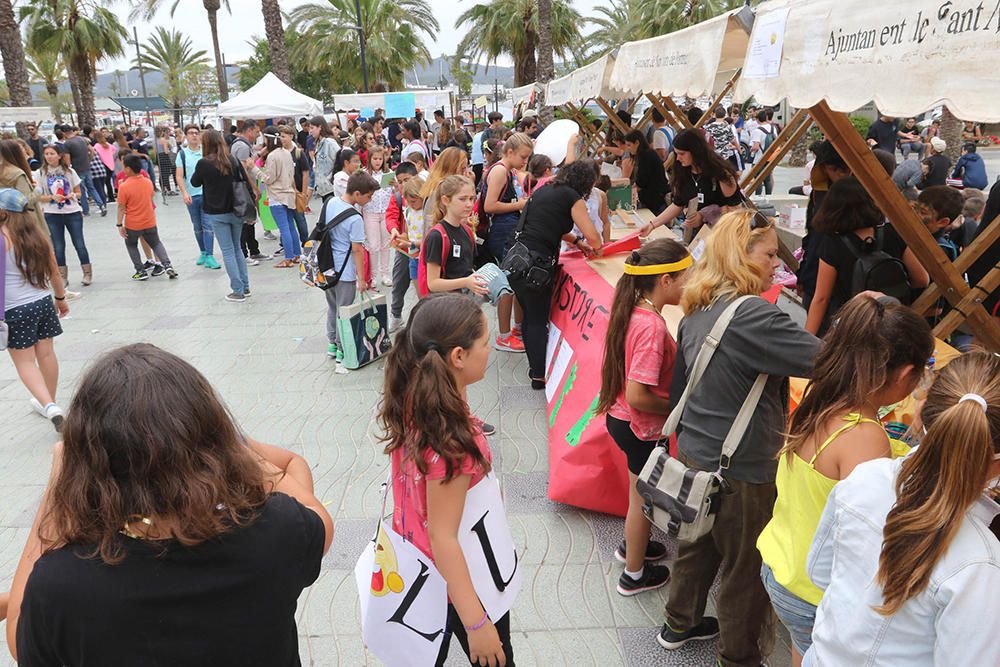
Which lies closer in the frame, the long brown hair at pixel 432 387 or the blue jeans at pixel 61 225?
the long brown hair at pixel 432 387

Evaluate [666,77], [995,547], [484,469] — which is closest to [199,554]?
[484,469]

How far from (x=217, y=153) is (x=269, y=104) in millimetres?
7377

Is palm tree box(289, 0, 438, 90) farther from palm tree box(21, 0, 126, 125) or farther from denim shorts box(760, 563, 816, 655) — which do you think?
denim shorts box(760, 563, 816, 655)

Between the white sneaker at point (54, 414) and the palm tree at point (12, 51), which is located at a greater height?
the palm tree at point (12, 51)

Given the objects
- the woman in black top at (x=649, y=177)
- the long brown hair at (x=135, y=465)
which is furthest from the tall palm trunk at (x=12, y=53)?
the long brown hair at (x=135, y=465)

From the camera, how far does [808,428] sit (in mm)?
1935

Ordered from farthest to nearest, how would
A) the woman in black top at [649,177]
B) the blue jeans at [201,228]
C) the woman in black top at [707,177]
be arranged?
the blue jeans at [201,228] < the woman in black top at [649,177] < the woman in black top at [707,177]

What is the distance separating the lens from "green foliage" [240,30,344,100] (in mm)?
45156

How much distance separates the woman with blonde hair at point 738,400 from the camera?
2.29 m

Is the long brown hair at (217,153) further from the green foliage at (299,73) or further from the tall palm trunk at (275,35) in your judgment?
the green foliage at (299,73)

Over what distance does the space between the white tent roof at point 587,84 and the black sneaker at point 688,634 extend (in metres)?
5.23

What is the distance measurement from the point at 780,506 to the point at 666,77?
3.46 m

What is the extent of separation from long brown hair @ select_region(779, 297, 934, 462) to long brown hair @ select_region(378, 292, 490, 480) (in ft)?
3.09

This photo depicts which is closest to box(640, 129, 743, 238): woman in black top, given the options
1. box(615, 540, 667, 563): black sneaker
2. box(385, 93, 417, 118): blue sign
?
box(615, 540, 667, 563): black sneaker
